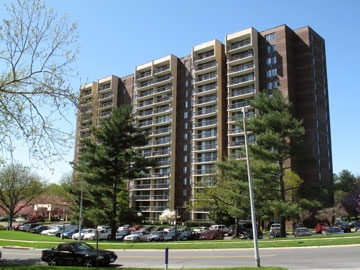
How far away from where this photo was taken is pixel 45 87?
1456cm

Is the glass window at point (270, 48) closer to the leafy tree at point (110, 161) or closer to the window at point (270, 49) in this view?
the window at point (270, 49)

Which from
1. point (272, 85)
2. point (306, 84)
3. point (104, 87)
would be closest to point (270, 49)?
point (272, 85)

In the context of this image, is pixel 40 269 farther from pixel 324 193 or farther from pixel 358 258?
pixel 324 193

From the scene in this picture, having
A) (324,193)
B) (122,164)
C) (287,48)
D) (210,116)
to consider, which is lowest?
(324,193)

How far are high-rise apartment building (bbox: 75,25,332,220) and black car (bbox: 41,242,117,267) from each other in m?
43.7

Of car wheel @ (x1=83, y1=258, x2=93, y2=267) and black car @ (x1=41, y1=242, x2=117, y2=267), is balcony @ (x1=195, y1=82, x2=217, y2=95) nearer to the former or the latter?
black car @ (x1=41, y1=242, x2=117, y2=267)

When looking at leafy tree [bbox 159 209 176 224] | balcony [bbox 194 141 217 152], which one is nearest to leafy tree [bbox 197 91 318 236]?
balcony [bbox 194 141 217 152]

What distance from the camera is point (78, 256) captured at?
1923 cm

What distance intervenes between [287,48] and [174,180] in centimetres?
3510

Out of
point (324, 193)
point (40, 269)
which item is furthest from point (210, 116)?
point (40, 269)

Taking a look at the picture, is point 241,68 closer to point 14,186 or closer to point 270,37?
point 270,37

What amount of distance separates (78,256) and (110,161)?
75.8ft

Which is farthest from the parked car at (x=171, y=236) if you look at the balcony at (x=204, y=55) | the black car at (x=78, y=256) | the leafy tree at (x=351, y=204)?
the balcony at (x=204, y=55)

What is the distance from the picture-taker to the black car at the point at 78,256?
62.4 ft
